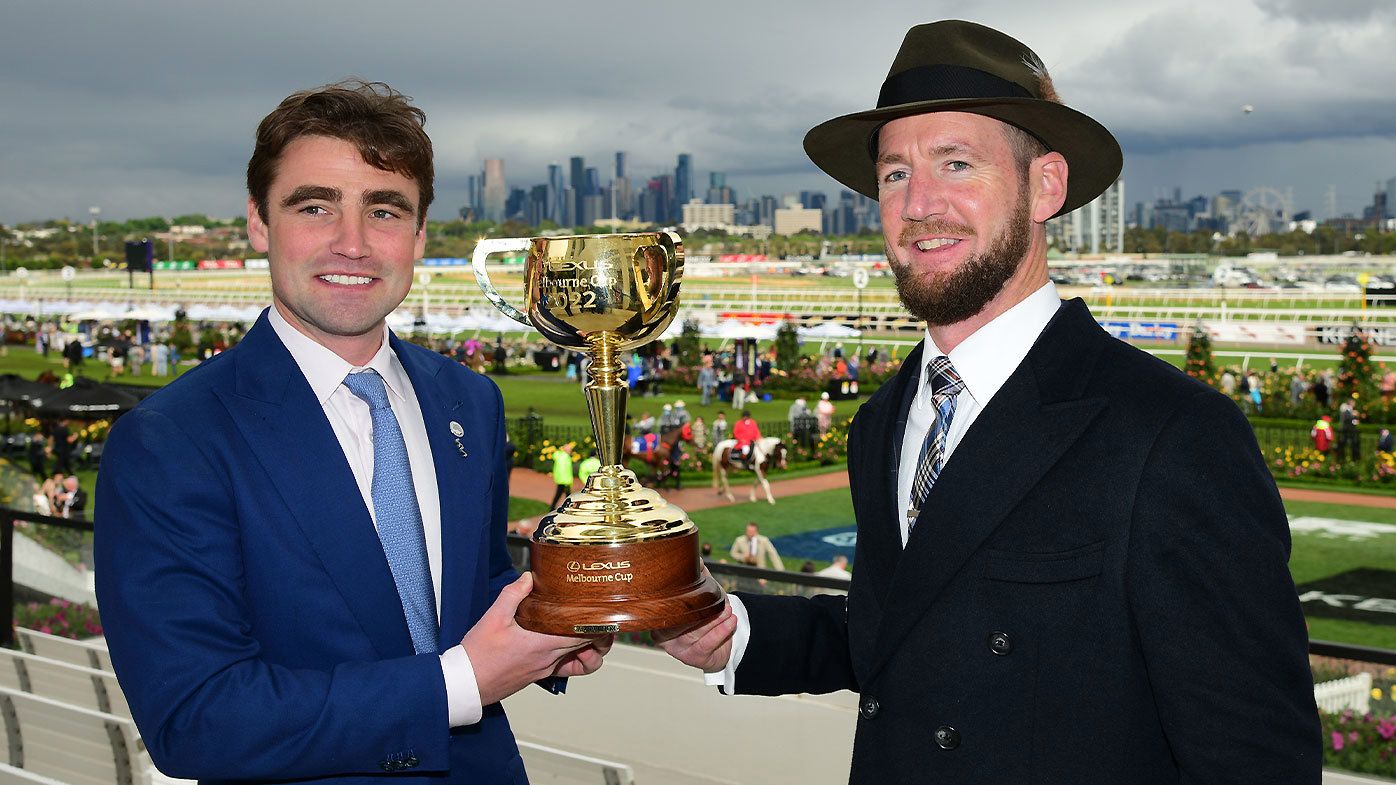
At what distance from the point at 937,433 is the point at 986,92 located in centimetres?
65

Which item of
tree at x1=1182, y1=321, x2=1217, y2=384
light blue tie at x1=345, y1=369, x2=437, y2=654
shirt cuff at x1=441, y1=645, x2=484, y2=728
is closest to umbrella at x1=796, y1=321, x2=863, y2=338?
tree at x1=1182, y1=321, x2=1217, y2=384

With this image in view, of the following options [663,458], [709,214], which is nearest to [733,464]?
[663,458]

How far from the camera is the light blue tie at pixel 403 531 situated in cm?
250

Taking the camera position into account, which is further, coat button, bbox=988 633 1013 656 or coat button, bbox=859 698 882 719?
coat button, bbox=859 698 882 719

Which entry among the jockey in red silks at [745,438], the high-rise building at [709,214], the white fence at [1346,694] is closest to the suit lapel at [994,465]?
the white fence at [1346,694]

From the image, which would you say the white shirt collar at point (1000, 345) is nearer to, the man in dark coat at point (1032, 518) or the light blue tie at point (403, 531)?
the man in dark coat at point (1032, 518)

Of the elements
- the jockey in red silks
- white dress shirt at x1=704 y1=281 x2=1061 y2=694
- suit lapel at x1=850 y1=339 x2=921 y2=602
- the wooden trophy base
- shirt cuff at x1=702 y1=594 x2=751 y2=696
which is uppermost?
white dress shirt at x1=704 y1=281 x2=1061 y2=694

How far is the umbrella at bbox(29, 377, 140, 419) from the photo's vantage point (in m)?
26.5

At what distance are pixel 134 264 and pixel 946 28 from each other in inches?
2703

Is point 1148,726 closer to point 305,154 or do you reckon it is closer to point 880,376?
point 305,154

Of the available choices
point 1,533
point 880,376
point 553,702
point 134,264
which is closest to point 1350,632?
point 553,702

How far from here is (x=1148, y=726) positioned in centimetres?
221

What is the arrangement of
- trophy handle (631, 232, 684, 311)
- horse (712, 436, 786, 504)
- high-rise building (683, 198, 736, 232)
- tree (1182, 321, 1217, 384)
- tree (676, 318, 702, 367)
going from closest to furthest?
trophy handle (631, 232, 684, 311) → horse (712, 436, 786, 504) → tree (1182, 321, 1217, 384) → tree (676, 318, 702, 367) → high-rise building (683, 198, 736, 232)

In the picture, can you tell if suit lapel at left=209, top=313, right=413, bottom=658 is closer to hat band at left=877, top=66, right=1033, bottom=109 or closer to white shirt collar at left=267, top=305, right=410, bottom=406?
white shirt collar at left=267, top=305, right=410, bottom=406
